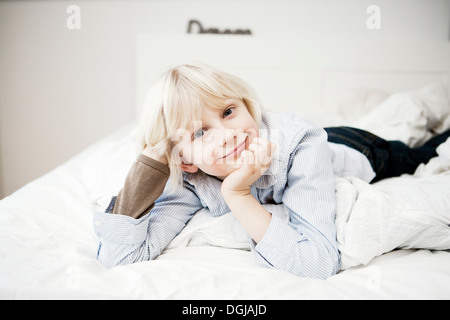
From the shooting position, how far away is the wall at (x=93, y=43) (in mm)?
2020

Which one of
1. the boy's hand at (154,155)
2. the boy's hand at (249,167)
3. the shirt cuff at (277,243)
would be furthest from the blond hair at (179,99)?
the shirt cuff at (277,243)

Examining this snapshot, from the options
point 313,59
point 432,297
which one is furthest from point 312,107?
point 432,297

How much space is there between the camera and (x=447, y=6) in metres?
1.98

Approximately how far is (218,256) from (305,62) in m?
1.60

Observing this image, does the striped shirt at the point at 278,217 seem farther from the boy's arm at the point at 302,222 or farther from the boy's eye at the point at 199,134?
the boy's eye at the point at 199,134

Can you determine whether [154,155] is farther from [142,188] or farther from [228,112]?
[228,112]

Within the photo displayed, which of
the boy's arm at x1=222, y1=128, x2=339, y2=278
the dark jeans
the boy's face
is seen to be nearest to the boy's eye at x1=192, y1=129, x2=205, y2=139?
the boy's face

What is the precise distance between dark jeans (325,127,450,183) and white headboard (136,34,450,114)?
89 cm

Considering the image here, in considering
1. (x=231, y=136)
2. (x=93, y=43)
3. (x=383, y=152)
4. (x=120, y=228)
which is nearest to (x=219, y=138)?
(x=231, y=136)

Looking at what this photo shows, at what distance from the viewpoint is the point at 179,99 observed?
0.72 m

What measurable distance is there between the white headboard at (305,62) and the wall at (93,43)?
0.09 meters

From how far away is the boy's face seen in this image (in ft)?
2.29
